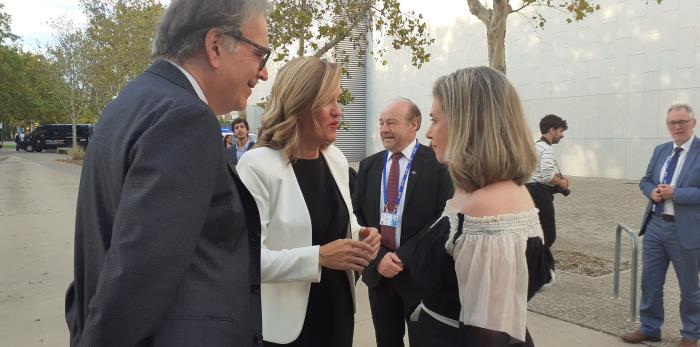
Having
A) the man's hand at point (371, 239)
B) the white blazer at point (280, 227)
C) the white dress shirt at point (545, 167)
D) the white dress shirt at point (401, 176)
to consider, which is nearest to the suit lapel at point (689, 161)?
the white dress shirt at point (545, 167)

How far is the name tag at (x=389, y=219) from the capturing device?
352 centimetres

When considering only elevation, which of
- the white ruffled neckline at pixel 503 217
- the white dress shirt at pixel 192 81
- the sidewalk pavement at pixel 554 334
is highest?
the white dress shirt at pixel 192 81

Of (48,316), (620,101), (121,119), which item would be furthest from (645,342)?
(620,101)

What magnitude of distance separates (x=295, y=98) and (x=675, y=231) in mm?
3466

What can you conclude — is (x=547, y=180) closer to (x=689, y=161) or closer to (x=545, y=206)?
(x=545, y=206)

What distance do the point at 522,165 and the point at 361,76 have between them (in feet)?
87.6

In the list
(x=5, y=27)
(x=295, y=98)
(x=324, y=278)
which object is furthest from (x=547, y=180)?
(x=5, y=27)

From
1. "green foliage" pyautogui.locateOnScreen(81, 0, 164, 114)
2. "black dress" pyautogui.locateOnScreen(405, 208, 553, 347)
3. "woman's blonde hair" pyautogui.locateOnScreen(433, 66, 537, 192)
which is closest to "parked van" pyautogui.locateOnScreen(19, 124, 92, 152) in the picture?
"green foliage" pyautogui.locateOnScreen(81, 0, 164, 114)

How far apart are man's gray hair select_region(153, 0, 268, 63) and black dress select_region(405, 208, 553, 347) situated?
3.14 feet

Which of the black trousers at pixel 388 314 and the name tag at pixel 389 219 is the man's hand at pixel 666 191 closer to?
Answer: the name tag at pixel 389 219

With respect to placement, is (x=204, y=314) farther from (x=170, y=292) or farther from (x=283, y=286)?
(x=283, y=286)

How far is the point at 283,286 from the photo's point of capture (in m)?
2.29

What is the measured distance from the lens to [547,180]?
617 cm

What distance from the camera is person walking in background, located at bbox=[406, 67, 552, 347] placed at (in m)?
1.72
